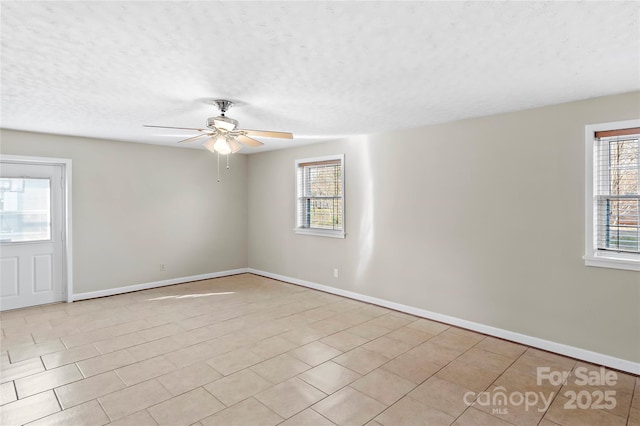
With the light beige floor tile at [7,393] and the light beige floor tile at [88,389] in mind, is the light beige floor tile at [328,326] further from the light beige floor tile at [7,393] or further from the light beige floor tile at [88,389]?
the light beige floor tile at [7,393]

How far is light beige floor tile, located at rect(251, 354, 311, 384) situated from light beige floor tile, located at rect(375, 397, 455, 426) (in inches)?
34.5

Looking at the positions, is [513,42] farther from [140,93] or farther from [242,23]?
[140,93]

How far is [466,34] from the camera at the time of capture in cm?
201

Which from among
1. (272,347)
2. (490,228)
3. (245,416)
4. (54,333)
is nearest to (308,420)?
(245,416)

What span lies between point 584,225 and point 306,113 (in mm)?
2838

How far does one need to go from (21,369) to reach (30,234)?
2495mm

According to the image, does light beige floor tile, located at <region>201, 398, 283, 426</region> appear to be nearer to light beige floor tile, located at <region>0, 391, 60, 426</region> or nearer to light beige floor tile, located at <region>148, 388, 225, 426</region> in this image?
light beige floor tile, located at <region>148, 388, 225, 426</region>

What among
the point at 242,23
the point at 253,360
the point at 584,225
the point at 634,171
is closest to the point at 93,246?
the point at 253,360

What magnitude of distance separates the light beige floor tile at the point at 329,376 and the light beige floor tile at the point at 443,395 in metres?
0.52

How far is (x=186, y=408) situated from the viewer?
2.51 meters

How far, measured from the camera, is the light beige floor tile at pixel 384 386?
8.78 ft

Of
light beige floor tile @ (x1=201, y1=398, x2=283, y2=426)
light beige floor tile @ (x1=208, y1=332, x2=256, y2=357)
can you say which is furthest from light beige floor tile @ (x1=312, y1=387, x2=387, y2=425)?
light beige floor tile @ (x1=208, y1=332, x2=256, y2=357)

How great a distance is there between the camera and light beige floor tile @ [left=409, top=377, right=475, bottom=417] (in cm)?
253

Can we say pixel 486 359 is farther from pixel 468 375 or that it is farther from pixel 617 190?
pixel 617 190
